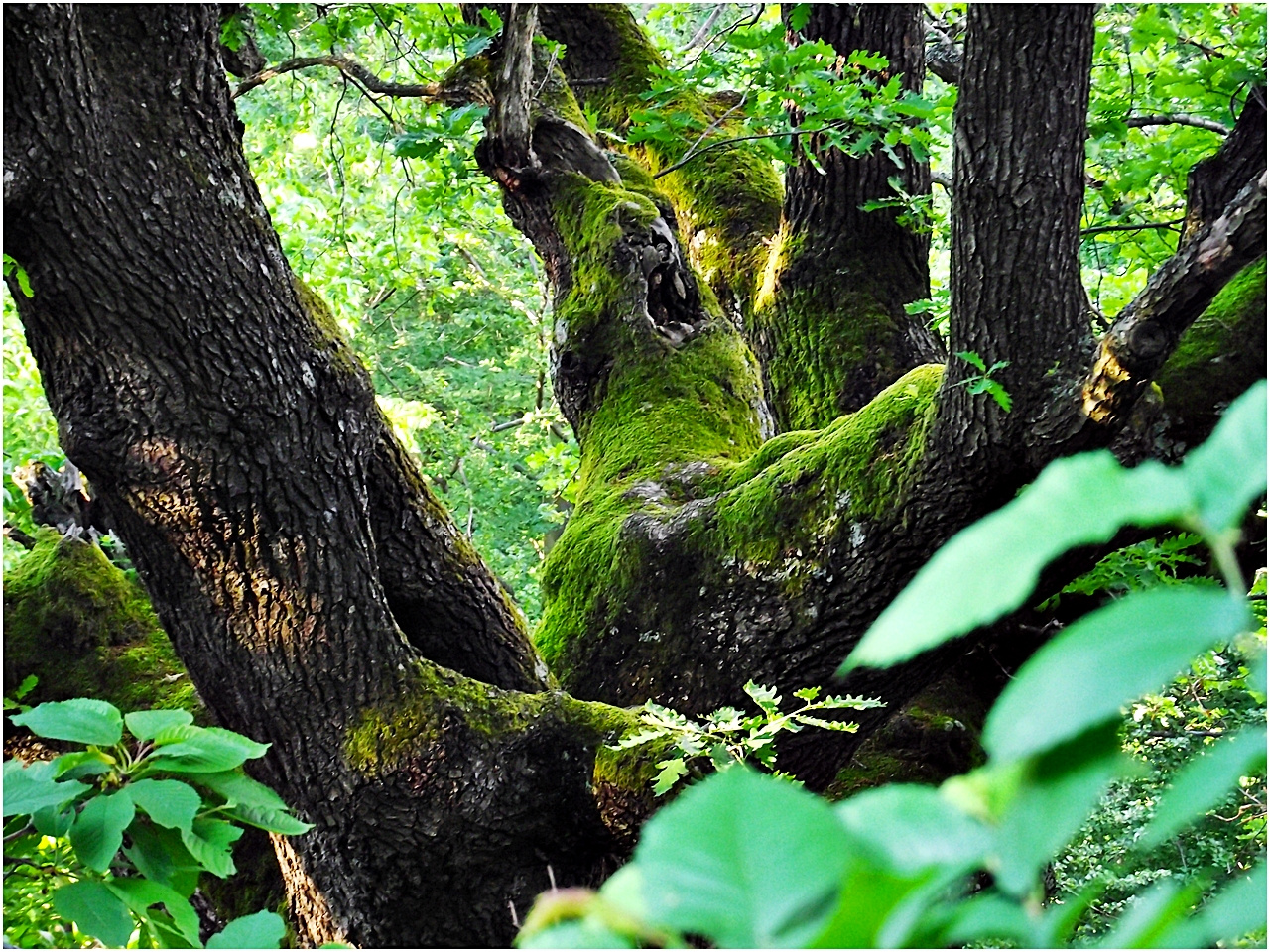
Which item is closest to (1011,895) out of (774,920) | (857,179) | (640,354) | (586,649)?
(774,920)

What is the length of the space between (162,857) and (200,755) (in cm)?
18

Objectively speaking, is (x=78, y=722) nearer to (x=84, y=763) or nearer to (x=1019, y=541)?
(x=84, y=763)

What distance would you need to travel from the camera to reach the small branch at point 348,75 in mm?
3531

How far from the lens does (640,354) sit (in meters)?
3.97

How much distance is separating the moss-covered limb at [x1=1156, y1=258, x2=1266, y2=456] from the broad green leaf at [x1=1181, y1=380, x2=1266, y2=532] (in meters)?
2.22

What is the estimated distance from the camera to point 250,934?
98 cm

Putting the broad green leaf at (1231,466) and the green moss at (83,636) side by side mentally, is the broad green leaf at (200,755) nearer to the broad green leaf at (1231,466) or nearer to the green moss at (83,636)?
the broad green leaf at (1231,466)

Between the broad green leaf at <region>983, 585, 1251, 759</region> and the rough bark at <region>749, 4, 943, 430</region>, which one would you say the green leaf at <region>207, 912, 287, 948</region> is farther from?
the rough bark at <region>749, 4, 943, 430</region>

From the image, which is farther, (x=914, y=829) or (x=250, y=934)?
(x=250, y=934)

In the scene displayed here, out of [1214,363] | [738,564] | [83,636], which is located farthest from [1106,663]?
[83,636]

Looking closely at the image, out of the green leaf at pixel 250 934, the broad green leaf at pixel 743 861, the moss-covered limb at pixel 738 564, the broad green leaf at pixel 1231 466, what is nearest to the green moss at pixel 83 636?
the moss-covered limb at pixel 738 564

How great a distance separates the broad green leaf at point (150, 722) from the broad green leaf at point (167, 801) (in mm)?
64

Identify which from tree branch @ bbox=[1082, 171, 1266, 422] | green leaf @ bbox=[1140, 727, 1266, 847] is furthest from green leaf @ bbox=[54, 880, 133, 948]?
tree branch @ bbox=[1082, 171, 1266, 422]

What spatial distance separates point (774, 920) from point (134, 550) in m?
2.62
